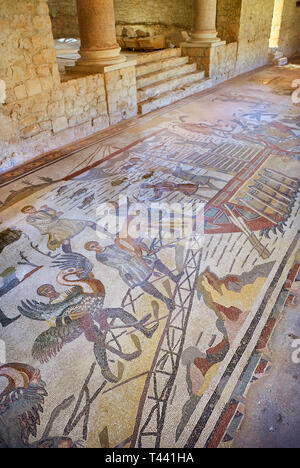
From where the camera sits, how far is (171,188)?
3.69 m

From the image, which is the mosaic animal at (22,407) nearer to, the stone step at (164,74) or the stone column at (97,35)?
the stone column at (97,35)

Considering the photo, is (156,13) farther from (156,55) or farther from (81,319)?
(81,319)

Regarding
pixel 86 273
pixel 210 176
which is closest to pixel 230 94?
pixel 210 176

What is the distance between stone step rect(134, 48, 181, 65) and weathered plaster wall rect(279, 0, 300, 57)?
230 inches

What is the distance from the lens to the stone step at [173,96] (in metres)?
6.28

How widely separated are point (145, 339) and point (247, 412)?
68 cm

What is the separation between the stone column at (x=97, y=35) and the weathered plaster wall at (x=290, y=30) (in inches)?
354

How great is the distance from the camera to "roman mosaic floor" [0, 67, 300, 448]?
1.64 metres

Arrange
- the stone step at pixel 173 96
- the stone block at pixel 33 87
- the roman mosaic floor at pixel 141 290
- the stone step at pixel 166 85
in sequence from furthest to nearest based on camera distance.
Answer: the stone step at pixel 166 85 < the stone step at pixel 173 96 < the stone block at pixel 33 87 < the roman mosaic floor at pixel 141 290

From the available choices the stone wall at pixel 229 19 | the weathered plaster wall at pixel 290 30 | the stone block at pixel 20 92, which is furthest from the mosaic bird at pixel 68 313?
the weathered plaster wall at pixel 290 30

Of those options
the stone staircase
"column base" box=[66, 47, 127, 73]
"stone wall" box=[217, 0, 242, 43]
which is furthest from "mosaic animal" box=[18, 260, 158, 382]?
"stone wall" box=[217, 0, 242, 43]

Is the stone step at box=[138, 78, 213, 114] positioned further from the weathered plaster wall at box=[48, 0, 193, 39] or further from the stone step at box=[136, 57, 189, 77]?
the weathered plaster wall at box=[48, 0, 193, 39]

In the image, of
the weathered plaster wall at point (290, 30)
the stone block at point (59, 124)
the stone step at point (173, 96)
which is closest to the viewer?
the stone block at point (59, 124)
